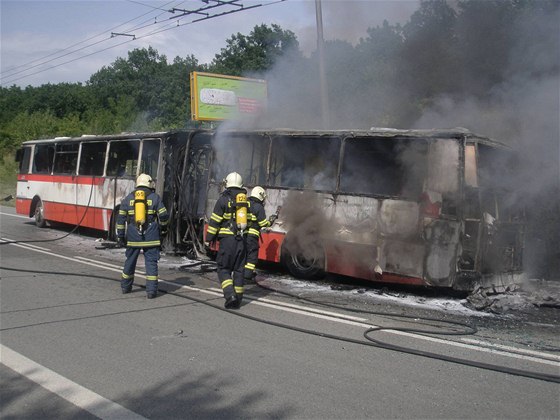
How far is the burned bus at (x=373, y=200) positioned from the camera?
712 centimetres

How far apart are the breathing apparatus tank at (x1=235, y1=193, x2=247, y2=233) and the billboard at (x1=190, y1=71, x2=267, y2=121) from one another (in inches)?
624

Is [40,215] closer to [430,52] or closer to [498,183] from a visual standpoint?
[430,52]

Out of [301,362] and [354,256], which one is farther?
[354,256]

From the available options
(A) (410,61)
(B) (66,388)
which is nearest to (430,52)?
(A) (410,61)

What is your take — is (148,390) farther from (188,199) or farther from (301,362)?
(188,199)

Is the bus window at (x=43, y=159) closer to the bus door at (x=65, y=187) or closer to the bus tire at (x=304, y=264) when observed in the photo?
the bus door at (x=65, y=187)

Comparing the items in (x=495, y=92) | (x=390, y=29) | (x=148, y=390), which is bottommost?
(x=148, y=390)

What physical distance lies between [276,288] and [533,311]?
11.5 ft

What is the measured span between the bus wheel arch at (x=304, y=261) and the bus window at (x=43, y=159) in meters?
9.08

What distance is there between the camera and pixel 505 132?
943 centimetres

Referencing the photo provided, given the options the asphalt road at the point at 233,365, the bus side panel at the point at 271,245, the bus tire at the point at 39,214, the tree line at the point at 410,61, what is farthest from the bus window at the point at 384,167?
the bus tire at the point at 39,214

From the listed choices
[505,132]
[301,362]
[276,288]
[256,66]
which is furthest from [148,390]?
[256,66]

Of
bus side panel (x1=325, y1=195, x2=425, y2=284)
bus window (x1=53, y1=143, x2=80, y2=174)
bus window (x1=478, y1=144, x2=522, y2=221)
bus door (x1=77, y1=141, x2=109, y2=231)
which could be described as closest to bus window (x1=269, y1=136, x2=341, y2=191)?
bus side panel (x1=325, y1=195, x2=425, y2=284)

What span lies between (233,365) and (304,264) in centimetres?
438
